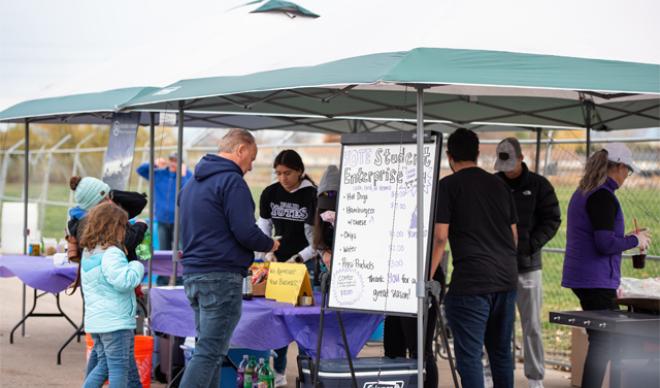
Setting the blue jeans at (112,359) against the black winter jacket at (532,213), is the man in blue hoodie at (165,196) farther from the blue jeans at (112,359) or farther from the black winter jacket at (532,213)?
the blue jeans at (112,359)

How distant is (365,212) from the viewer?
19.2 ft

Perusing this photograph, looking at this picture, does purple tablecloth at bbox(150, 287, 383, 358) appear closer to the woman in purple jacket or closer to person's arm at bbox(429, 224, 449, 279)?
person's arm at bbox(429, 224, 449, 279)

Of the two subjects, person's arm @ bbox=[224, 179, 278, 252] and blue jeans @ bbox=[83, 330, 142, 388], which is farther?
blue jeans @ bbox=[83, 330, 142, 388]

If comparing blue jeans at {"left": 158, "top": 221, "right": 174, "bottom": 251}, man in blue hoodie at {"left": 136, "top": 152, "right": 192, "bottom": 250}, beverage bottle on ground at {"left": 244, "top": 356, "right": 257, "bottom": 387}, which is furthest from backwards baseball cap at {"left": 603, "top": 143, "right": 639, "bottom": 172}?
blue jeans at {"left": 158, "top": 221, "right": 174, "bottom": 251}

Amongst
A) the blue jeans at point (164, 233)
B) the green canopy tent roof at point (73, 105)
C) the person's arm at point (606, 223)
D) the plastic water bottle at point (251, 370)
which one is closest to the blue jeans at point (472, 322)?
the person's arm at point (606, 223)

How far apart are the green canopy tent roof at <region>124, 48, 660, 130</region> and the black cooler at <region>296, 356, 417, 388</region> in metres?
1.60

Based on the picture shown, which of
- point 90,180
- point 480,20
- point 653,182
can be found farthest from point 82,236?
point 653,182

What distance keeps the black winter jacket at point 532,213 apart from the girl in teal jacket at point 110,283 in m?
3.12

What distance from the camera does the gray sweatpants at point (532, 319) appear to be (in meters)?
7.86

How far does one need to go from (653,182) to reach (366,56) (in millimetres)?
5844

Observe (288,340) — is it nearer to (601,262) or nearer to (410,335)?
(410,335)

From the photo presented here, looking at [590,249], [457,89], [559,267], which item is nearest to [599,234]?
[590,249]

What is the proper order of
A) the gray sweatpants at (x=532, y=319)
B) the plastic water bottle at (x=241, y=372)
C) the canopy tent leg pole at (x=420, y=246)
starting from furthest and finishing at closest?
the gray sweatpants at (x=532, y=319)
the plastic water bottle at (x=241, y=372)
the canopy tent leg pole at (x=420, y=246)

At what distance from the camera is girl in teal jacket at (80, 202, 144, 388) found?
5.99 meters
